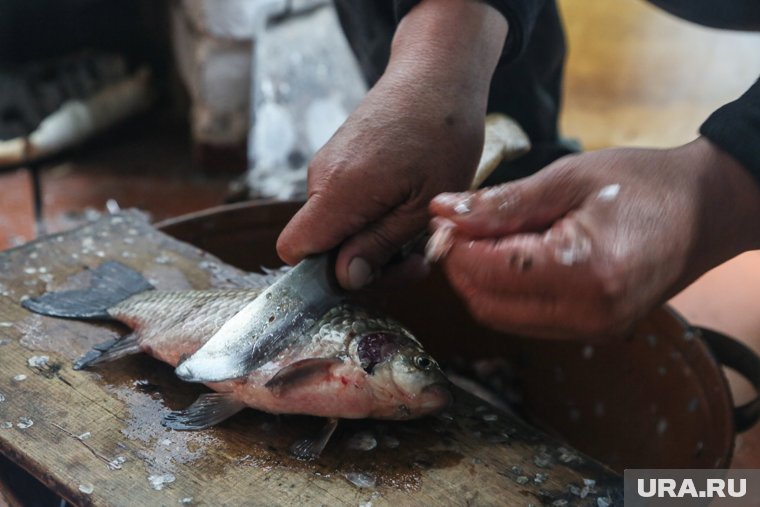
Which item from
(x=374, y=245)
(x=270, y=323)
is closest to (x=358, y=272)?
(x=374, y=245)

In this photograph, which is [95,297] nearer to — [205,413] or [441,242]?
[205,413]

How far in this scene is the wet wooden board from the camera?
1094 mm

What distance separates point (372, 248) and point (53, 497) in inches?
30.5

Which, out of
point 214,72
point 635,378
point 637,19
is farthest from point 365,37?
point 637,19

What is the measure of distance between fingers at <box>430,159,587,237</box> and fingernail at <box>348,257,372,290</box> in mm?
311

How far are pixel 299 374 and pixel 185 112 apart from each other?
321cm

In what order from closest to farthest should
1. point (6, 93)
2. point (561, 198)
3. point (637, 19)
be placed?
point (561, 198), point (6, 93), point (637, 19)

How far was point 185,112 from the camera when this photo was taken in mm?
4109

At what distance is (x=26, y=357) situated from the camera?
133cm

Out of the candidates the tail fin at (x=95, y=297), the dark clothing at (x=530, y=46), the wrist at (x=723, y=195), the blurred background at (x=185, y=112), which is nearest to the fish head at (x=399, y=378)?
the wrist at (x=723, y=195)

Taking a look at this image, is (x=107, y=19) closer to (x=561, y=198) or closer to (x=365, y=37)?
(x=365, y=37)

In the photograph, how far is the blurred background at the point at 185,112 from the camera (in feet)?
9.72

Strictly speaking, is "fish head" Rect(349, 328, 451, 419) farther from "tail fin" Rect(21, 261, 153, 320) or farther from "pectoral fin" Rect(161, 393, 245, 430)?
"tail fin" Rect(21, 261, 153, 320)

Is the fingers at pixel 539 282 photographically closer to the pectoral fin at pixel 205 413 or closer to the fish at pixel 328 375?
the fish at pixel 328 375
